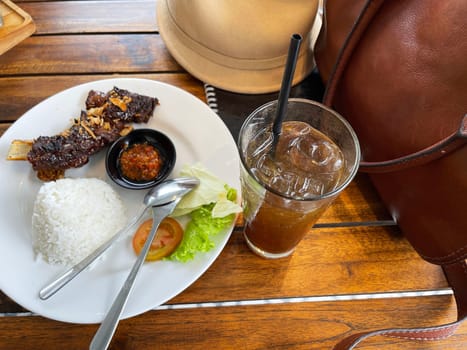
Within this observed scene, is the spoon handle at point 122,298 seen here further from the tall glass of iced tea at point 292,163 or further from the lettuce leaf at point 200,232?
the tall glass of iced tea at point 292,163

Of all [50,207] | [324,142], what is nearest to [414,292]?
[324,142]

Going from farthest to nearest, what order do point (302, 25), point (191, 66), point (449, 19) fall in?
point (191, 66) → point (302, 25) → point (449, 19)

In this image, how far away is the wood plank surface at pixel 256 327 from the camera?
0.86 metres

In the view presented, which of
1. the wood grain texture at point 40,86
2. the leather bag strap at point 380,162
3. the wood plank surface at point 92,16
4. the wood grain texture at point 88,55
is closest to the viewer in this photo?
the leather bag strap at point 380,162

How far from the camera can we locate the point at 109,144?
117 centimetres

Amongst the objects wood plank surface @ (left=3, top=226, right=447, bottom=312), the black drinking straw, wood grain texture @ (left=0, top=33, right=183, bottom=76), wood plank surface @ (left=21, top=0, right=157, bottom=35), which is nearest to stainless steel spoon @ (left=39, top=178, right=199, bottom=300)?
wood plank surface @ (left=3, top=226, right=447, bottom=312)

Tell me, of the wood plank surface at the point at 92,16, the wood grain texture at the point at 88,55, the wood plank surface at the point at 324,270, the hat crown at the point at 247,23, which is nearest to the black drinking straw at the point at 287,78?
the wood plank surface at the point at 324,270

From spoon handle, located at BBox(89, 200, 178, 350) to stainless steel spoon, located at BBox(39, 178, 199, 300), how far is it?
0.03m

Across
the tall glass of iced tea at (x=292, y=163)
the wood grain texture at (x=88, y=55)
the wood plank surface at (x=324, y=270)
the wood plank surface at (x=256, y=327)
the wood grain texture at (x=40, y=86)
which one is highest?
the tall glass of iced tea at (x=292, y=163)

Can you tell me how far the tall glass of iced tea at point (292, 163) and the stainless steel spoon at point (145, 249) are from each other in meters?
0.19

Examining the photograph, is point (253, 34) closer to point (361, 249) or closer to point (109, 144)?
point (109, 144)

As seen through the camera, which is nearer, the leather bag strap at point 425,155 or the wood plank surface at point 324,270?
the leather bag strap at point 425,155

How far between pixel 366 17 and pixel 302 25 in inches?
10.9

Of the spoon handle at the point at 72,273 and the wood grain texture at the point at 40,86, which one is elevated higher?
the wood grain texture at the point at 40,86
